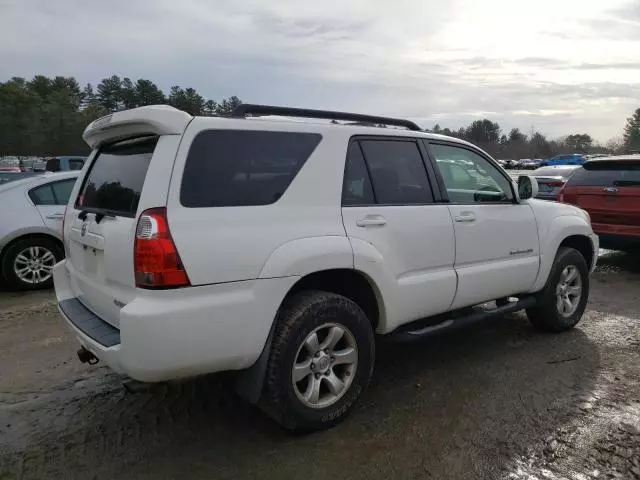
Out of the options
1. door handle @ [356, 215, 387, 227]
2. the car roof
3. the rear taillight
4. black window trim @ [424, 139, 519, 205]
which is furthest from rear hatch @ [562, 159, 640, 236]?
the rear taillight

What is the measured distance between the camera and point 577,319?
17.0 ft

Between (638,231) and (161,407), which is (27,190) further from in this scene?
(638,231)

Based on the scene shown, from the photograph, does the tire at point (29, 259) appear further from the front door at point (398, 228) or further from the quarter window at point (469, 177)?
the quarter window at point (469, 177)

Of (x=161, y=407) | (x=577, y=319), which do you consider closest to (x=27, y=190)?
(x=161, y=407)

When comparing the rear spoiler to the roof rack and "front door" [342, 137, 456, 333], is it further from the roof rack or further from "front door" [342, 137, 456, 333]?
"front door" [342, 137, 456, 333]

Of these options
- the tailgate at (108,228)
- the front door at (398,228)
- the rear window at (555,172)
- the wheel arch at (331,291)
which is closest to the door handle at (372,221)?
the front door at (398,228)

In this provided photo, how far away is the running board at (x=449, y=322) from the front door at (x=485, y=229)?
11 centimetres

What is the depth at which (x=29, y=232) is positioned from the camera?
6867mm

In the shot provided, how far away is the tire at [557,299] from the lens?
16.1 ft

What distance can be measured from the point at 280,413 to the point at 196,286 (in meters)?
0.91

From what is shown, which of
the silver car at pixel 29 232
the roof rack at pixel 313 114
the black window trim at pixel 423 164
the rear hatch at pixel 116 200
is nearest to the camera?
the rear hatch at pixel 116 200

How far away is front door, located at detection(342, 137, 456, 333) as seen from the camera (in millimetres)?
3395

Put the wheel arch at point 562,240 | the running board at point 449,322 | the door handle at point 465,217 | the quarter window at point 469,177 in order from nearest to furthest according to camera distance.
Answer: the running board at point 449,322, the door handle at point 465,217, the quarter window at point 469,177, the wheel arch at point 562,240

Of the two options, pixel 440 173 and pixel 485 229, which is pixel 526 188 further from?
pixel 440 173
